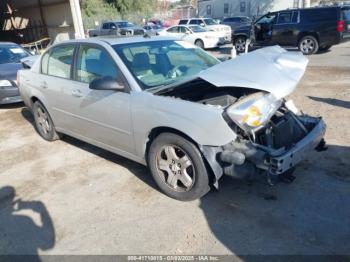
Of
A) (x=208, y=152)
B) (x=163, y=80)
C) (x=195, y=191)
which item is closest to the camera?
(x=208, y=152)

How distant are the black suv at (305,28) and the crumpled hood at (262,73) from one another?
11.0m

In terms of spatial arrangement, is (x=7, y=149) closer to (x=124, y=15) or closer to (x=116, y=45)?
A: (x=116, y=45)

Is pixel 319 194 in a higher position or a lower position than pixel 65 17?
lower

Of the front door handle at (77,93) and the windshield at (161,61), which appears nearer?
the windshield at (161,61)

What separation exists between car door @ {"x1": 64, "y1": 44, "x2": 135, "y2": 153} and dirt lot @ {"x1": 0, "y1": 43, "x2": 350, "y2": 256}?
0.53 metres

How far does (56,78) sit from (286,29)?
1182 cm

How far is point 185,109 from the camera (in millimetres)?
3279

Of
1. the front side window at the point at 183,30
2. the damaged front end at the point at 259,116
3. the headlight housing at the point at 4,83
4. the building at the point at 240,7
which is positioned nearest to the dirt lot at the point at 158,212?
the damaged front end at the point at 259,116

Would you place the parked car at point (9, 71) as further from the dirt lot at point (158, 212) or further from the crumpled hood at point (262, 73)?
the crumpled hood at point (262, 73)

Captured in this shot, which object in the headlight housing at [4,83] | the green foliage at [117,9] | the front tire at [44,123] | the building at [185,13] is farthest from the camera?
the building at [185,13]

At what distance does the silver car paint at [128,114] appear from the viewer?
10.4ft

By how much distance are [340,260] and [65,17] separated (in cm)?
1963

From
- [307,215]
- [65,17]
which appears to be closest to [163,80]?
[307,215]

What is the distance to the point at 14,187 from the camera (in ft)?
14.4
